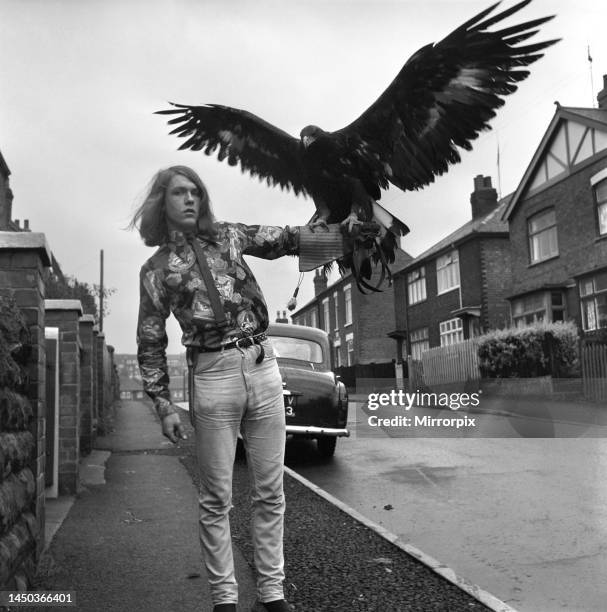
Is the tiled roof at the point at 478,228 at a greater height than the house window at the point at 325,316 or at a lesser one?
greater

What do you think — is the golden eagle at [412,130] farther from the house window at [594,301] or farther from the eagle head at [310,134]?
the house window at [594,301]

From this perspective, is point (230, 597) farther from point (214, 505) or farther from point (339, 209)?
point (339, 209)

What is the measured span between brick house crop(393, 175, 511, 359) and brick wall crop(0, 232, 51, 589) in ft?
82.6

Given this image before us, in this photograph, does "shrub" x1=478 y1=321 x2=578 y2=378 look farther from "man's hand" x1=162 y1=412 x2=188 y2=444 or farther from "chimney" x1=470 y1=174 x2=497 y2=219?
"man's hand" x1=162 y1=412 x2=188 y2=444

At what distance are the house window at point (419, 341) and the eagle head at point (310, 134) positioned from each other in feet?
106

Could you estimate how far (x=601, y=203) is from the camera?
22172 mm

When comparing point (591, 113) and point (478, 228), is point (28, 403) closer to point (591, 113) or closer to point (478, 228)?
point (591, 113)

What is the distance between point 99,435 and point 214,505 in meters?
10.9

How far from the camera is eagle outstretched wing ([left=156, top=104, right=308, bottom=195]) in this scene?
10.5 feet

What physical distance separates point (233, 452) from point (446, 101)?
1683 mm

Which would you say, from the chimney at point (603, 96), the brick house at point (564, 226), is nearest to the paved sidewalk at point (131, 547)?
the brick house at point (564, 226)

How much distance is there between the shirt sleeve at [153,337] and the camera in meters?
3.15

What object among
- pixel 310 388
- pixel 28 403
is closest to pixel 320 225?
pixel 28 403

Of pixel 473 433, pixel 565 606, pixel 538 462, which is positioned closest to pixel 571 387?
pixel 473 433
